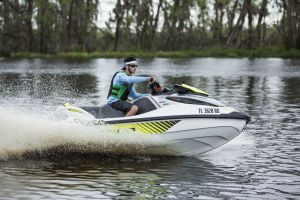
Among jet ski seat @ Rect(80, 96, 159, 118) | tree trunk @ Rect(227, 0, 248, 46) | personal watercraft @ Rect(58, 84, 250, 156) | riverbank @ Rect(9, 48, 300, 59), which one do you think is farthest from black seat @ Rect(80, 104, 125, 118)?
tree trunk @ Rect(227, 0, 248, 46)

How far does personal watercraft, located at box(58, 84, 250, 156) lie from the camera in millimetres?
11875

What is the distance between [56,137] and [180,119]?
2255 millimetres

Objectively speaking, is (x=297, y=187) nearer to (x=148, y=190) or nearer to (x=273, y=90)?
(x=148, y=190)

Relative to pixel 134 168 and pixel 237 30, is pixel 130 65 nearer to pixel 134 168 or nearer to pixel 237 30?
Answer: pixel 134 168

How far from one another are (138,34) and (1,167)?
8318 cm

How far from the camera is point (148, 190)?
990 cm

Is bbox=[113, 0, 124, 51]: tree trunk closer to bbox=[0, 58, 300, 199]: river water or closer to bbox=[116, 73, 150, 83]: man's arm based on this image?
bbox=[0, 58, 300, 199]: river water

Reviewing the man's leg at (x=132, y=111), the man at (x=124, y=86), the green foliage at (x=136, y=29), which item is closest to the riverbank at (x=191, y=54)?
the green foliage at (x=136, y=29)

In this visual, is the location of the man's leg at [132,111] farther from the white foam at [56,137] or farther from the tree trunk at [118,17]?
the tree trunk at [118,17]

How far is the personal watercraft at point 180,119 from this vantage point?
11875 millimetres

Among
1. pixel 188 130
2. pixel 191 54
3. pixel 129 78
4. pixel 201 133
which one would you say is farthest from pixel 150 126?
pixel 191 54

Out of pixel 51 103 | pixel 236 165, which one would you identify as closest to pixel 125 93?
pixel 236 165

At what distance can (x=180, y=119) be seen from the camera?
468 inches

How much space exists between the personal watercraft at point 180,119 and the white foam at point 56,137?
0.15 m
